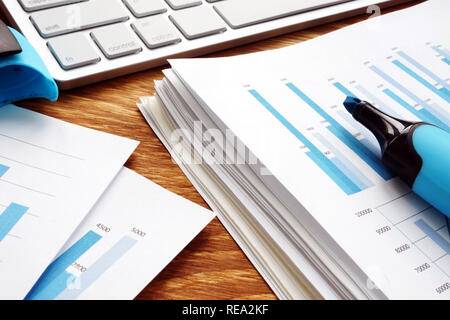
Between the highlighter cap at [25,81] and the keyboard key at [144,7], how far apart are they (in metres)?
0.13

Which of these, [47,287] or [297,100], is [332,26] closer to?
[297,100]

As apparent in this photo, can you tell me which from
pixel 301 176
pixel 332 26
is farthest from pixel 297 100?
pixel 332 26

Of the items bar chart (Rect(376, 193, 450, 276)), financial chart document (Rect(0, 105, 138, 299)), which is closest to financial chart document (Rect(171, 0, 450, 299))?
bar chart (Rect(376, 193, 450, 276))

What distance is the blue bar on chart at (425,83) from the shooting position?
0.46m

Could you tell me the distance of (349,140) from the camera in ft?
1.31

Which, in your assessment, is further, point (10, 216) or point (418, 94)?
point (418, 94)

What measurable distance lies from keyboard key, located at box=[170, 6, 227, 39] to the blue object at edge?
244 mm

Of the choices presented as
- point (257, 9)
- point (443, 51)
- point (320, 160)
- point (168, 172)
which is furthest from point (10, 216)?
point (443, 51)

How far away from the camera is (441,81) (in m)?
0.47

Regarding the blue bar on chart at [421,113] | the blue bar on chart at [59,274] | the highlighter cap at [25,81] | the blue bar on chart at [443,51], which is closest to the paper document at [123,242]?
the blue bar on chart at [59,274]

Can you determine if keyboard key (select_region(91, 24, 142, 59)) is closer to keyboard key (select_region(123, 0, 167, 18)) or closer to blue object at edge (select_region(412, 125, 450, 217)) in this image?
keyboard key (select_region(123, 0, 167, 18))

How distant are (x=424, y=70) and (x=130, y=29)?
12.1 inches

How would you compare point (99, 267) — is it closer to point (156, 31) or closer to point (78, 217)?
point (78, 217)

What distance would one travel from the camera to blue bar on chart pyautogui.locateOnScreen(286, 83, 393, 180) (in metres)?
0.38
